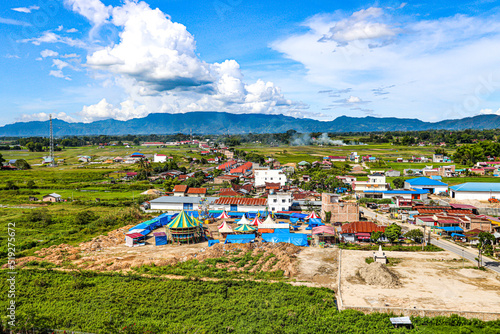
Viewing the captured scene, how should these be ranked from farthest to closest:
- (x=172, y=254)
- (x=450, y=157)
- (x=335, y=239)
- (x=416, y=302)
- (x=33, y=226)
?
(x=450, y=157), (x=33, y=226), (x=335, y=239), (x=172, y=254), (x=416, y=302)

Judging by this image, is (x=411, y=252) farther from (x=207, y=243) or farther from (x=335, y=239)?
(x=207, y=243)

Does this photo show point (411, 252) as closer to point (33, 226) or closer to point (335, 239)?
point (335, 239)

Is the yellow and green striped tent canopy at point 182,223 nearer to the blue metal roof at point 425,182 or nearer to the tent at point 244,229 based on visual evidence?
the tent at point 244,229

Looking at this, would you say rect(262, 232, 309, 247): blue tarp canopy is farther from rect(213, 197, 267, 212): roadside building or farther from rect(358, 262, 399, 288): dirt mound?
rect(213, 197, 267, 212): roadside building

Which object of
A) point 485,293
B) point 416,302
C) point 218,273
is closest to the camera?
point 416,302

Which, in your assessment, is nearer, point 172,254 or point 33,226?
point 172,254

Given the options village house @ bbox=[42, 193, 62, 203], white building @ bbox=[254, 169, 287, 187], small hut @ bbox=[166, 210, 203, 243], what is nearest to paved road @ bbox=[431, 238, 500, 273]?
small hut @ bbox=[166, 210, 203, 243]

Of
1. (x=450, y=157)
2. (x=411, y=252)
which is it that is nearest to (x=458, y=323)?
(x=411, y=252)

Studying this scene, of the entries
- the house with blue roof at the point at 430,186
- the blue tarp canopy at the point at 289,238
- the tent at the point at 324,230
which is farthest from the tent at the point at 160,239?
the house with blue roof at the point at 430,186
